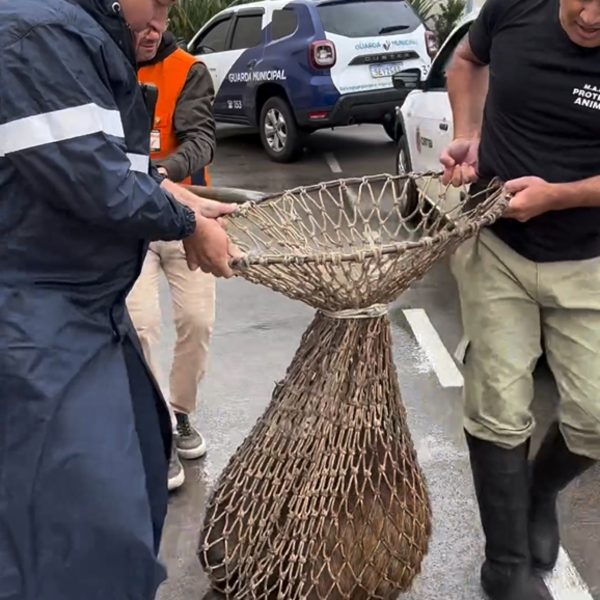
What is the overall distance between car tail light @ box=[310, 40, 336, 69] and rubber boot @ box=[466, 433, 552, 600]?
320 inches

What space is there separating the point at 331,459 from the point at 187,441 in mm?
1500

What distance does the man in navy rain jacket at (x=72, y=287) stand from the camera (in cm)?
185

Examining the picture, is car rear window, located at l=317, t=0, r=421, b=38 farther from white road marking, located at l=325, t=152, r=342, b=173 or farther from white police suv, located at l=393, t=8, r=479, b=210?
white police suv, located at l=393, t=8, r=479, b=210

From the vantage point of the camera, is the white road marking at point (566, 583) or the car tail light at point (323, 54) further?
the car tail light at point (323, 54)

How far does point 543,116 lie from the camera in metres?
2.67

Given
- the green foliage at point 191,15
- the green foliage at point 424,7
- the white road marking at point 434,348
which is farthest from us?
the green foliage at point 424,7

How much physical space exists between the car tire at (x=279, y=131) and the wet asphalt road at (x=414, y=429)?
16.3 ft

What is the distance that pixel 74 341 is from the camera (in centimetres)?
206

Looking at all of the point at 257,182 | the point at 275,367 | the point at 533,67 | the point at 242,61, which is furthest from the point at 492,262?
the point at 242,61

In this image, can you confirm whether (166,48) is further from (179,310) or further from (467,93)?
(467,93)

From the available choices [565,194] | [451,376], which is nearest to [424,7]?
[451,376]

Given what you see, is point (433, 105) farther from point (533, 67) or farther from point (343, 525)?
point (343, 525)

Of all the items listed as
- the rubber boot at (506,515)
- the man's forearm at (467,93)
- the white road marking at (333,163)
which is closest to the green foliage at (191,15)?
the white road marking at (333,163)

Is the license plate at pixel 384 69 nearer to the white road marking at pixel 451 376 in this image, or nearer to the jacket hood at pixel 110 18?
Result: the white road marking at pixel 451 376
